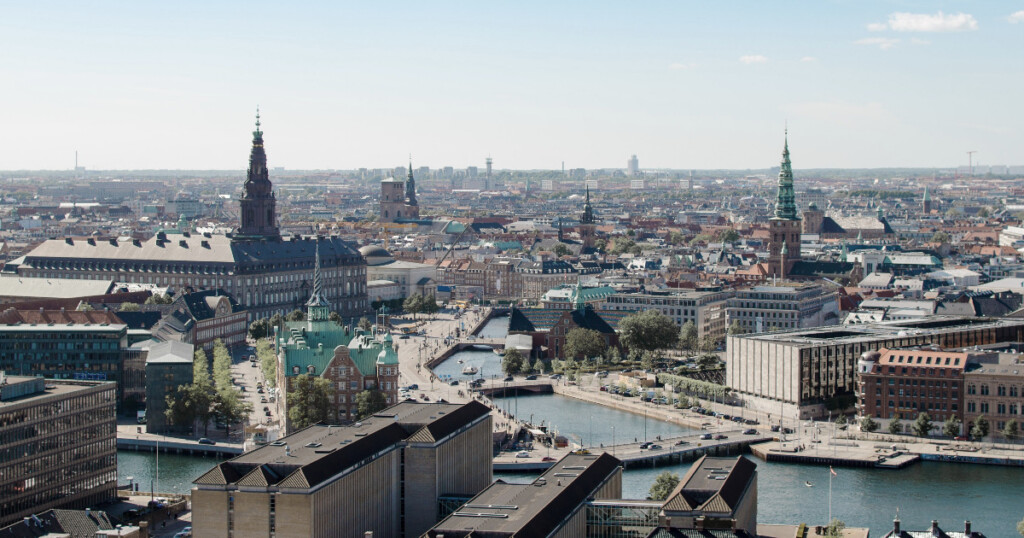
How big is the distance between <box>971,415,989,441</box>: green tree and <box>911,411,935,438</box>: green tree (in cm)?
183

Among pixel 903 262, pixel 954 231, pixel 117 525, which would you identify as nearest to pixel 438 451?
pixel 117 525

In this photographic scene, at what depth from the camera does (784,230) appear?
120m

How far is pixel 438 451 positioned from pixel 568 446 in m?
17.7

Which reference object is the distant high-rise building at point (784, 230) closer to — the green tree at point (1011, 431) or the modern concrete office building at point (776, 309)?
the modern concrete office building at point (776, 309)

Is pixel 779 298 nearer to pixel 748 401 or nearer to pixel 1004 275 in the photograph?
pixel 748 401

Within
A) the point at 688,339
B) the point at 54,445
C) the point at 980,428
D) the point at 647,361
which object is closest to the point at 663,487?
the point at 980,428

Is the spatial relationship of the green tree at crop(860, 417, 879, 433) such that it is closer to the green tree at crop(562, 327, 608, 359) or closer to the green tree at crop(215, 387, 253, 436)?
the green tree at crop(562, 327, 608, 359)

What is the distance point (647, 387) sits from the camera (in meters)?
76.6

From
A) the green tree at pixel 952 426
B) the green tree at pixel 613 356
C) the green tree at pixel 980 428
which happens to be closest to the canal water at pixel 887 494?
the green tree at pixel 980 428

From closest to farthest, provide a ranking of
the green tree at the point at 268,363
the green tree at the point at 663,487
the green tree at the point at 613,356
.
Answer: the green tree at the point at 663,487 → the green tree at the point at 268,363 → the green tree at the point at 613,356

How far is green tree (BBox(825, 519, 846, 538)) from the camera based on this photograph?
44812 millimetres

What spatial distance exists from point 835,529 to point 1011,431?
1937cm

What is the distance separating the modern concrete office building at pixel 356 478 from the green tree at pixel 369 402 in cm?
1047

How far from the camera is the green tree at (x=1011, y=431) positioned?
61.6 metres
